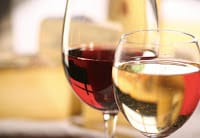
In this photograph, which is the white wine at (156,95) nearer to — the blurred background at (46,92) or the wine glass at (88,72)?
the wine glass at (88,72)

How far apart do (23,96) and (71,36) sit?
0.52m

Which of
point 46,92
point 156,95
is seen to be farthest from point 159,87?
point 46,92

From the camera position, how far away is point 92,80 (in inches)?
14.7

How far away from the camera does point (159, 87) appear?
0.33m

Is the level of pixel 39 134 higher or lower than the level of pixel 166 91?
lower

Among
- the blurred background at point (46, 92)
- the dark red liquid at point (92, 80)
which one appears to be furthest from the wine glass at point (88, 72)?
the blurred background at point (46, 92)

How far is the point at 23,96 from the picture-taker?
91cm

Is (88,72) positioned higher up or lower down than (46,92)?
higher up

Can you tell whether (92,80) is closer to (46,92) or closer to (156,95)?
(156,95)

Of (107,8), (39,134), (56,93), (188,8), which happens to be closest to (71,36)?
(39,134)

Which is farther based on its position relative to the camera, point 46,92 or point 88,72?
point 46,92

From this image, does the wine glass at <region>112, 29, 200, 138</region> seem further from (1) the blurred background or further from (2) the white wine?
(1) the blurred background

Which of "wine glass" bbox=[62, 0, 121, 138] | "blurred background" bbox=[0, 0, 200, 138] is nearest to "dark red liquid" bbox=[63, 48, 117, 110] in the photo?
"wine glass" bbox=[62, 0, 121, 138]

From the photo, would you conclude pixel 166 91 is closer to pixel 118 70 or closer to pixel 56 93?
pixel 118 70
